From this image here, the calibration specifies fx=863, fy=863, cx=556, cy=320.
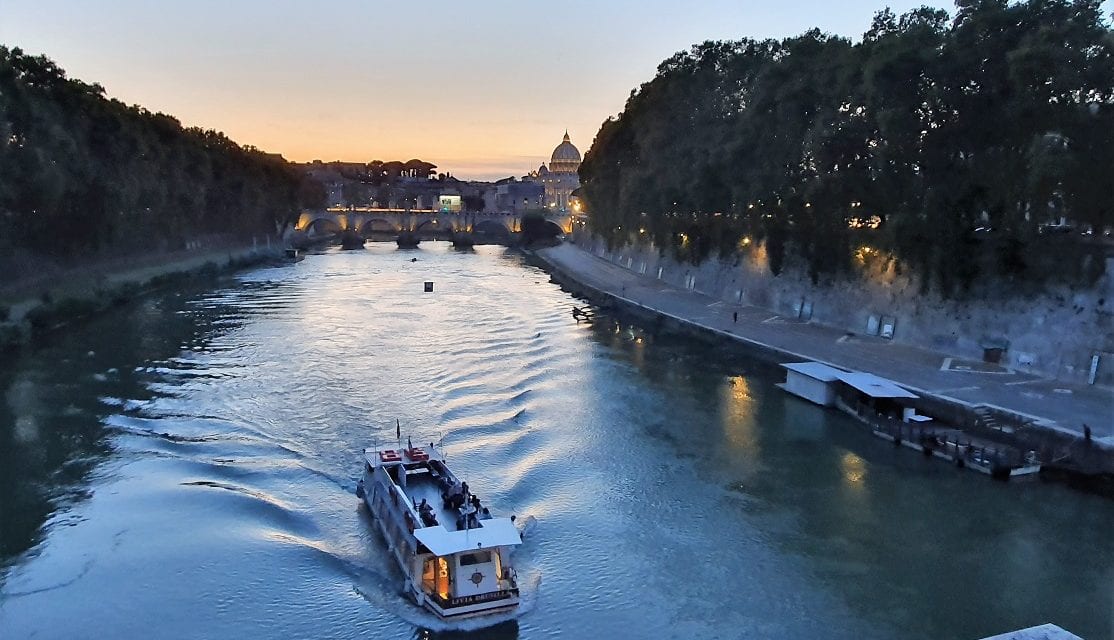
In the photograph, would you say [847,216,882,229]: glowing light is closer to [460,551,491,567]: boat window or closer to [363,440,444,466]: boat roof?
[363,440,444,466]: boat roof

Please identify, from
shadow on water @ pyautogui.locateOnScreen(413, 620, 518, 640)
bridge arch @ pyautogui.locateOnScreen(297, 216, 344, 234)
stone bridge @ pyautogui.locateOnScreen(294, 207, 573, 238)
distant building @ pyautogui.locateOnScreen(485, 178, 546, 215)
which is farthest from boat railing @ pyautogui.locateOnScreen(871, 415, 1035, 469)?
distant building @ pyautogui.locateOnScreen(485, 178, 546, 215)

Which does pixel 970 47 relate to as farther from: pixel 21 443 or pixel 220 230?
pixel 220 230

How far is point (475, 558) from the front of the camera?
14.2m

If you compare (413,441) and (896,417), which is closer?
(413,441)

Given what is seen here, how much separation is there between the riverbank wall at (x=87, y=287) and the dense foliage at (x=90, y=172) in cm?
135

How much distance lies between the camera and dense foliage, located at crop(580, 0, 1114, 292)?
23984mm

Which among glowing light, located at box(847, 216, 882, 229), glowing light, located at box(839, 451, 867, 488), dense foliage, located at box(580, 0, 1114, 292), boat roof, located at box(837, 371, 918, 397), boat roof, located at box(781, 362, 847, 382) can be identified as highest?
dense foliage, located at box(580, 0, 1114, 292)

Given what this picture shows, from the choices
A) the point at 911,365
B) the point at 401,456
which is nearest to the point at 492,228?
the point at 911,365

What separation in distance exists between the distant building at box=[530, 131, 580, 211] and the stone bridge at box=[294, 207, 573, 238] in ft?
191

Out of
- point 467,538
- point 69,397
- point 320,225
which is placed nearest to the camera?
point 467,538

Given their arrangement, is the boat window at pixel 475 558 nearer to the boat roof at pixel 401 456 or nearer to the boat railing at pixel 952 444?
the boat roof at pixel 401 456

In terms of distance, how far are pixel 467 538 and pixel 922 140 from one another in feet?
70.3

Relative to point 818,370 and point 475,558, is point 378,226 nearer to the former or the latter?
point 818,370

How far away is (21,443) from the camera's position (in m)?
22.3
